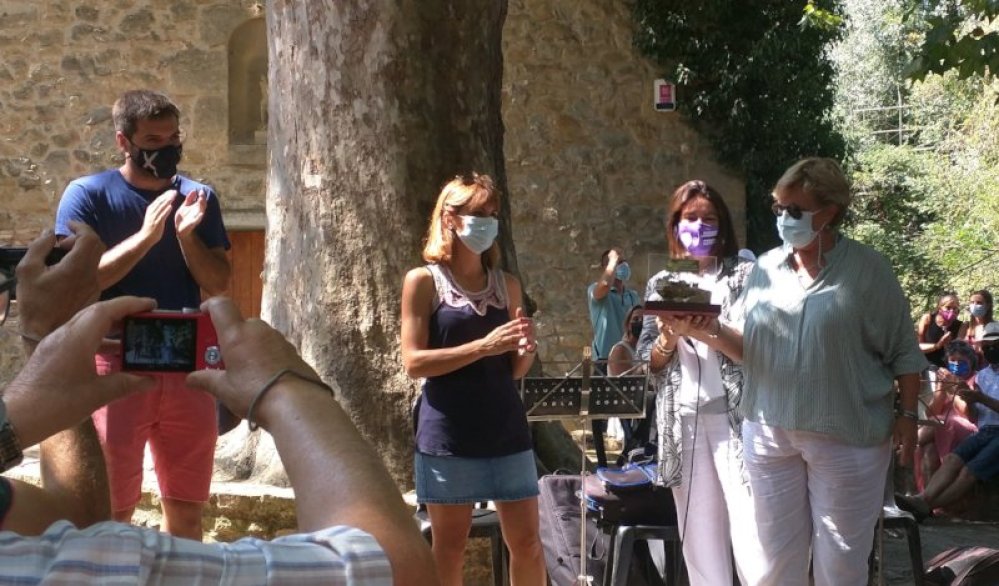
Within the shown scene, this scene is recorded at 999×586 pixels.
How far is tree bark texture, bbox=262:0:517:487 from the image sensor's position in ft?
19.1

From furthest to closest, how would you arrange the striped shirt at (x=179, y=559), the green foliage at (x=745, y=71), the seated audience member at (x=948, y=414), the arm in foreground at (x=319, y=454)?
the green foliage at (x=745, y=71)
the seated audience member at (x=948, y=414)
the arm in foreground at (x=319, y=454)
the striped shirt at (x=179, y=559)

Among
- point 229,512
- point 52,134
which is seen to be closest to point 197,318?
point 229,512

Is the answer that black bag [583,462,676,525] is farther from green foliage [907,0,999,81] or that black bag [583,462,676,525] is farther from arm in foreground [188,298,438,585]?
green foliage [907,0,999,81]

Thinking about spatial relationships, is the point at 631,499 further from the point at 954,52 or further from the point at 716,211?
the point at 954,52

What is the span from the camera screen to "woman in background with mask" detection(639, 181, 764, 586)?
9.87 feet

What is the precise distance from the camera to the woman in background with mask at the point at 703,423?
4.76 meters

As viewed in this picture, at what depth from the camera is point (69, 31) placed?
13.4m

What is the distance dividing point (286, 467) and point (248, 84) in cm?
1273

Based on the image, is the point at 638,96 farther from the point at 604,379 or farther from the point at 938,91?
the point at 938,91

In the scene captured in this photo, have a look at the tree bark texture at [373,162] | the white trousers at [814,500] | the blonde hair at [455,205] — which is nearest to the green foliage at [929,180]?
the tree bark texture at [373,162]

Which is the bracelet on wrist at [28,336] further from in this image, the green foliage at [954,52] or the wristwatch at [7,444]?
the green foliage at [954,52]

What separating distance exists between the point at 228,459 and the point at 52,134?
8457 millimetres

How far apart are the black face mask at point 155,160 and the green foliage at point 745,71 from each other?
30.6 ft

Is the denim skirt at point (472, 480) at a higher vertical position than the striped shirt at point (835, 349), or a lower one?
lower
